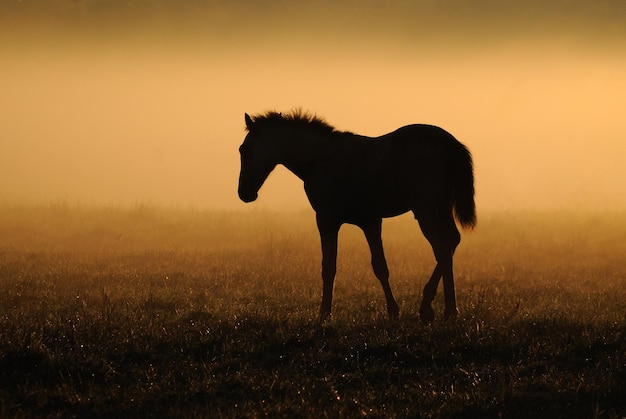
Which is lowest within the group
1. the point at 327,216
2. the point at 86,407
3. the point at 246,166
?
the point at 86,407

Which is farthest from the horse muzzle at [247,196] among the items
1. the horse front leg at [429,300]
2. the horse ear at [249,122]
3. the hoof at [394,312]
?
the horse front leg at [429,300]

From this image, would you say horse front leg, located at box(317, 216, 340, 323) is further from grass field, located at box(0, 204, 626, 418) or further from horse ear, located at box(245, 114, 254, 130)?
horse ear, located at box(245, 114, 254, 130)

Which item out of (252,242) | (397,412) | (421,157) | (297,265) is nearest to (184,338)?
(397,412)

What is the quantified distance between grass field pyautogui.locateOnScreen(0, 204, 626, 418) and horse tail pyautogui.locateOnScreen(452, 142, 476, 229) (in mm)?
1341

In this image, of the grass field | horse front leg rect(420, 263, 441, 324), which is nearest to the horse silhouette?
horse front leg rect(420, 263, 441, 324)

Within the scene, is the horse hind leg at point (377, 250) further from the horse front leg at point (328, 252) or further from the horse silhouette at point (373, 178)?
the horse front leg at point (328, 252)

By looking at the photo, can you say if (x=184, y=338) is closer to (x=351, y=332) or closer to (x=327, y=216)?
(x=351, y=332)

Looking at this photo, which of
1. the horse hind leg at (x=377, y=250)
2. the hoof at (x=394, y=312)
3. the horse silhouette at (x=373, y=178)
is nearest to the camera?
the horse silhouette at (x=373, y=178)

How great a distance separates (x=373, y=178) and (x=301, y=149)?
1.37 meters

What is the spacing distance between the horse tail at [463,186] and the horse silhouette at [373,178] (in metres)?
0.01

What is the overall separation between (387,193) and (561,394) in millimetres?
4370

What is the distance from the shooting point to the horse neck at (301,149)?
39.4 ft

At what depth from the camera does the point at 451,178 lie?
35.8 feet

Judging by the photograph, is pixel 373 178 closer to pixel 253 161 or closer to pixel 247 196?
pixel 253 161
